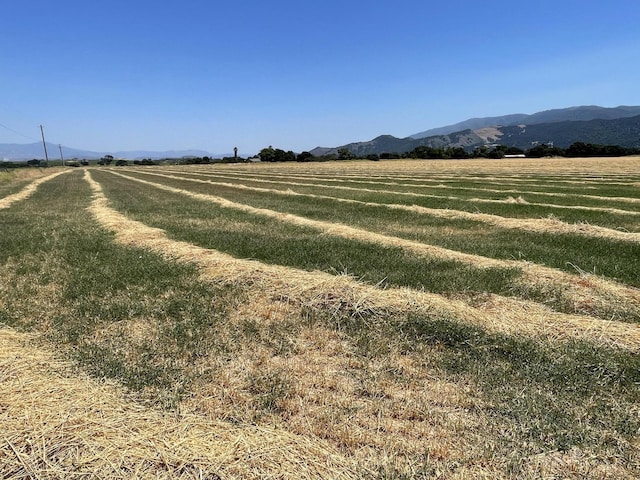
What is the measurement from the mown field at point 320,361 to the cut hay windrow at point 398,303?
37mm

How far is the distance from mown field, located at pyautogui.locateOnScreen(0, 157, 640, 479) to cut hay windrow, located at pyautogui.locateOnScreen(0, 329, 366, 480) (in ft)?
0.05

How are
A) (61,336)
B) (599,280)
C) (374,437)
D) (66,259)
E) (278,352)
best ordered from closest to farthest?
(374,437) < (278,352) < (61,336) < (599,280) < (66,259)

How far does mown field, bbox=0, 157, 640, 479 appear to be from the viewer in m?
3.10

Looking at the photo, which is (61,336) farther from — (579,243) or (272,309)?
(579,243)

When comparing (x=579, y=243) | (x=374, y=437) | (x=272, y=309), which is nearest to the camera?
(x=374, y=437)

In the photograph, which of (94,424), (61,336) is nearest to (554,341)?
(94,424)

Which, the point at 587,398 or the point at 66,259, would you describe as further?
the point at 66,259

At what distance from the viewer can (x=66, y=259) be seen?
8953 millimetres

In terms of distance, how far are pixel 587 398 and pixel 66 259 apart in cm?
990

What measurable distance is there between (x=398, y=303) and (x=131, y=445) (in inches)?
152

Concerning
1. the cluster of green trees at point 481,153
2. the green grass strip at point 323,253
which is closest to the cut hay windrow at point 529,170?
the cluster of green trees at point 481,153

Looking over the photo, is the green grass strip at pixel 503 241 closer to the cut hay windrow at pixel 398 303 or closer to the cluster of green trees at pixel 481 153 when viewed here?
the cut hay windrow at pixel 398 303

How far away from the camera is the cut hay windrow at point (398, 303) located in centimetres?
514

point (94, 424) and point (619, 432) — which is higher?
point (94, 424)
